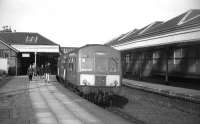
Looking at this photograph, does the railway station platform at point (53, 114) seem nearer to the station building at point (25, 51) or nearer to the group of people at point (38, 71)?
the group of people at point (38, 71)

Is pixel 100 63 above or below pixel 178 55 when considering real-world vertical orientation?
below

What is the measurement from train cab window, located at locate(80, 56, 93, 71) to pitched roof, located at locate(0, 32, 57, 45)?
28725mm

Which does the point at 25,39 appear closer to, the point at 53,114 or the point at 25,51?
the point at 25,51

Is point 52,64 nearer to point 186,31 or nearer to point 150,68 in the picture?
point 150,68

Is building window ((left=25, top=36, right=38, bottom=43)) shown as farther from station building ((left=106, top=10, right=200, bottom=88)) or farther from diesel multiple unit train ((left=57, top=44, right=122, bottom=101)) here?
diesel multiple unit train ((left=57, top=44, right=122, bottom=101))

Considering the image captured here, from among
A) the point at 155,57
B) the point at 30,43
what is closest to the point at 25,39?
the point at 30,43

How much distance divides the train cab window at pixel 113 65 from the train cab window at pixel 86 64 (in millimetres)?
1050

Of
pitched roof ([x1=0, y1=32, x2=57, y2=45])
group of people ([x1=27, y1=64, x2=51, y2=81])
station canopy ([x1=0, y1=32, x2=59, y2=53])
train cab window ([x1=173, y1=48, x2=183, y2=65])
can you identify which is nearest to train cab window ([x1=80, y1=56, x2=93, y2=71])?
group of people ([x1=27, y1=64, x2=51, y2=81])

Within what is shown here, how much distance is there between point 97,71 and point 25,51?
2731 cm

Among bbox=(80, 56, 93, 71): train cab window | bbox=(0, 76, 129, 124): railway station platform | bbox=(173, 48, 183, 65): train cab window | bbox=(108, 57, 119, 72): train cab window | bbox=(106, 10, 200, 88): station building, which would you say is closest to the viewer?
bbox=(0, 76, 129, 124): railway station platform

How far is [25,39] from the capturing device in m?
44.5

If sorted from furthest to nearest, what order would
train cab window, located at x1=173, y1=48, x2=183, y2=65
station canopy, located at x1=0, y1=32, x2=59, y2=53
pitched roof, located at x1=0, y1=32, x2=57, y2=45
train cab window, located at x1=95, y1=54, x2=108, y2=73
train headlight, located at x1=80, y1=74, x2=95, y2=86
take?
pitched roof, located at x1=0, y1=32, x2=57, y2=45 → station canopy, located at x1=0, y1=32, x2=59, y2=53 → train cab window, located at x1=173, y1=48, x2=183, y2=65 → train cab window, located at x1=95, y1=54, x2=108, y2=73 → train headlight, located at x1=80, y1=74, x2=95, y2=86

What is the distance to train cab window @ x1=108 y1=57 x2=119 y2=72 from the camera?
52.4 ft

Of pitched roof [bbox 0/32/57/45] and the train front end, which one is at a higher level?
pitched roof [bbox 0/32/57/45]
